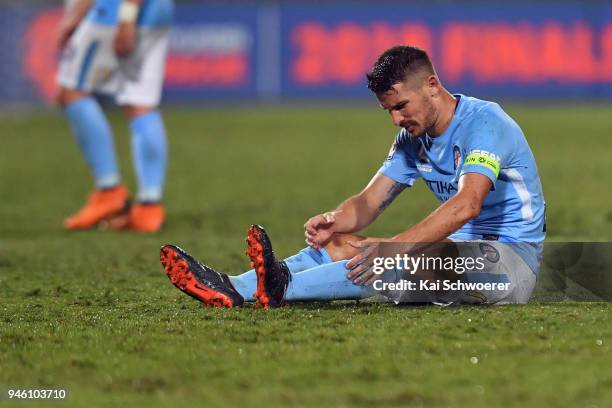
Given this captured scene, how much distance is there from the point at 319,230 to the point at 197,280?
475 mm

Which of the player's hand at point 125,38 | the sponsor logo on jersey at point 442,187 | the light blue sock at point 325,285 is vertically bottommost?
the light blue sock at point 325,285

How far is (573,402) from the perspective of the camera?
2842mm

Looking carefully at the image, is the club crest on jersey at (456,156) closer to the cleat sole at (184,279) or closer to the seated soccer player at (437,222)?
the seated soccer player at (437,222)

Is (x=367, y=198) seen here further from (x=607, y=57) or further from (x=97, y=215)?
(x=607, y=57)

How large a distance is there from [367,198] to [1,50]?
13.8 m

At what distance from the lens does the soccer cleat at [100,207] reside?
7379 mm

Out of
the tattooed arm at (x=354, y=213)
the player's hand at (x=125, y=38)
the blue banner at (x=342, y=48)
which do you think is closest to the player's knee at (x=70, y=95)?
the player's hand at (x=125, y=38)

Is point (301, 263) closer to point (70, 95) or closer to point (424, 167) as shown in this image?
point (424, 167)

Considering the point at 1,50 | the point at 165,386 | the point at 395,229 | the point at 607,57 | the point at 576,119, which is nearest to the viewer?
the point at 165,386

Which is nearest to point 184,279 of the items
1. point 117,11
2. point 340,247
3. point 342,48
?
point 340,247

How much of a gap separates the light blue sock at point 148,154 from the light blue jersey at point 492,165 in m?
3.11

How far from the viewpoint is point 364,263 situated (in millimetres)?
4000

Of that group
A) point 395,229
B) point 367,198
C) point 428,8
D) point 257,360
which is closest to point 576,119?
point 428,8

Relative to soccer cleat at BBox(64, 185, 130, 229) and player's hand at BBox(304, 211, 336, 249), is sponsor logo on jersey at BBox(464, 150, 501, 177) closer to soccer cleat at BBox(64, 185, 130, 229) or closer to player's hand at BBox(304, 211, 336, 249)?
player's hand at BBox(304, 211, 336, 249)
